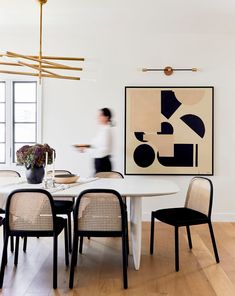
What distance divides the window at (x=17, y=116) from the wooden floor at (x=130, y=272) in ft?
5.04

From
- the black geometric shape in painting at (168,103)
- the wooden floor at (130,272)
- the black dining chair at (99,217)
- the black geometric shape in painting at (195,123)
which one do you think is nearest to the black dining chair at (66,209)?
the wooden floor at (130,272)

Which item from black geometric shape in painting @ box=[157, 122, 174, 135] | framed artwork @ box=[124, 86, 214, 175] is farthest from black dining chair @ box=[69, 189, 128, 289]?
black geometric shape in painting @ box=[157, 122, 174, 135]

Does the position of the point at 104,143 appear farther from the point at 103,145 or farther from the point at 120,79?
the point at 120,79

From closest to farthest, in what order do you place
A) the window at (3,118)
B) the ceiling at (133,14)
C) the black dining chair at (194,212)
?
the black dining chair at (194,212) → the ceiling at (133,14) → the window at (3,118)

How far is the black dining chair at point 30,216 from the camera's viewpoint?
266 centimetres

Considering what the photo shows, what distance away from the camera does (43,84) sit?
4.82 metres

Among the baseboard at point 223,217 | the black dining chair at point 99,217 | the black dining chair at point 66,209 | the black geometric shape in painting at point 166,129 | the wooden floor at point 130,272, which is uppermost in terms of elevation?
the black geometric shape in painting at point 166,129

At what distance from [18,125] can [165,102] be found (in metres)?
2.07

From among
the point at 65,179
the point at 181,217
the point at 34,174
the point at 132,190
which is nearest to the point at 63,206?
the point at 65,179

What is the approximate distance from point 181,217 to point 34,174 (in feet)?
4.69

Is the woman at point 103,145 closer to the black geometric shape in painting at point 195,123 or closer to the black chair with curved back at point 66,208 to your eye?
the black chair with curved back at point 66,208

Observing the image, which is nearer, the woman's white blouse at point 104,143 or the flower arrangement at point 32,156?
the flower arrangement at point 32,156

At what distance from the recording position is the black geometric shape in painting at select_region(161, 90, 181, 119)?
4.77 metres

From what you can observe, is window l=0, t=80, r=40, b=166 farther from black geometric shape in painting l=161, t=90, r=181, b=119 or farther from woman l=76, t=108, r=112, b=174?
black geometric shape in painting l=161, t=90, r=181, b=119
